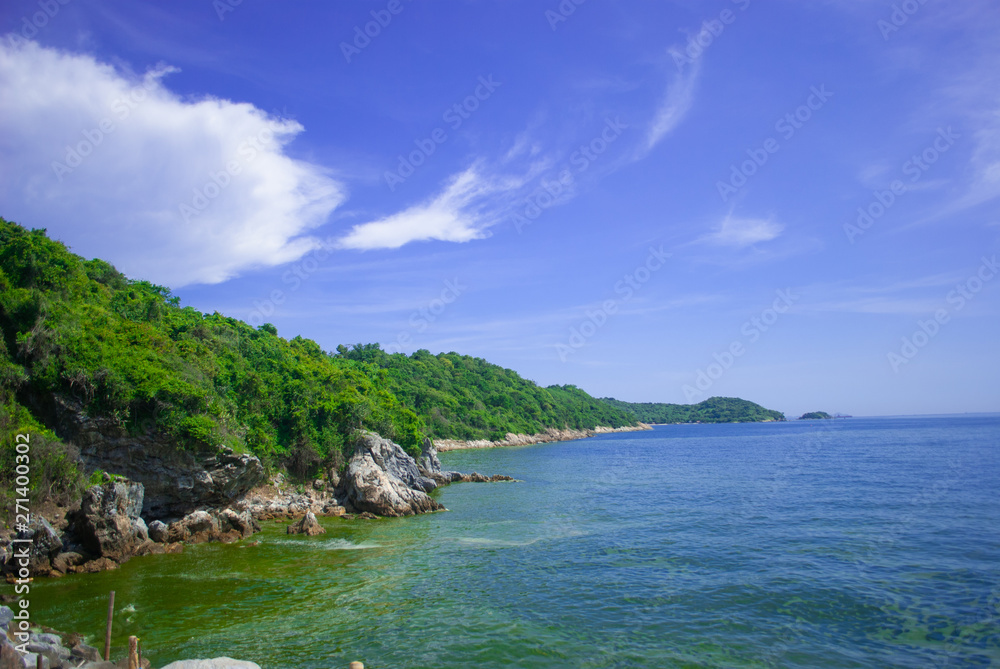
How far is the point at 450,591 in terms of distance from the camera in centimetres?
1836

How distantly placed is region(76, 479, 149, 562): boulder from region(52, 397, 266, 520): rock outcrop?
2607mm

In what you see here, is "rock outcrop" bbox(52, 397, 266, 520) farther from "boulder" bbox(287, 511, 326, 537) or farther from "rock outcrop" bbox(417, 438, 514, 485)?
"rock outcrop" bbox(417, 438, 514, 485)

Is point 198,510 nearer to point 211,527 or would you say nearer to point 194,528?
point 194,528

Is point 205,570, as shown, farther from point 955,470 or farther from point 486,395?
point 486,395

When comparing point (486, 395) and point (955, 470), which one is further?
point (486, 395)

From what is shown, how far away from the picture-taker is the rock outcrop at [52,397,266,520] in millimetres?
22969

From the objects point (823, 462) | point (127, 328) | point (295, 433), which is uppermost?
point (127, 328)

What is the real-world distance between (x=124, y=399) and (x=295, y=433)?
13877 millimetres

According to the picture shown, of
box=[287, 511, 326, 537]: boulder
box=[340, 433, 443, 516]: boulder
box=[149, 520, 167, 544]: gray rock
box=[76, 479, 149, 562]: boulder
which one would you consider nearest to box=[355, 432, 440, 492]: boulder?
box=[340, 433, 443, 516]: boulder

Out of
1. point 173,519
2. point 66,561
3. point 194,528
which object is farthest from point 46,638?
point 173,519

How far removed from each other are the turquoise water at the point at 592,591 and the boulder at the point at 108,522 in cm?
106

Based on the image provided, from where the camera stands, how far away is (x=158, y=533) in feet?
76.9

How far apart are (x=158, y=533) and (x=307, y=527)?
21.9ft

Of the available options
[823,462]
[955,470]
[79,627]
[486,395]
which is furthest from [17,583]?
[486,395]
